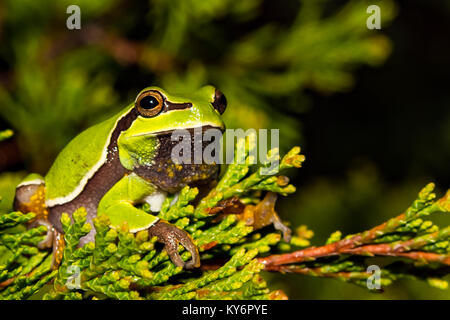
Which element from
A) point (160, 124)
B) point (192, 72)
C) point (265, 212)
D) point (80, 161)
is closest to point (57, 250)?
point (80, 161)

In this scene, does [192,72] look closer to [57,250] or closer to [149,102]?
[149,102]

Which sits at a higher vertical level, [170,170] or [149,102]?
Answer: [149,102]

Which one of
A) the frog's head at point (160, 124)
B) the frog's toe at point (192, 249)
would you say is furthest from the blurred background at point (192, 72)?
the frog's toe at point (192, 249)

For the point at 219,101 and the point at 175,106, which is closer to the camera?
the point at 175,106

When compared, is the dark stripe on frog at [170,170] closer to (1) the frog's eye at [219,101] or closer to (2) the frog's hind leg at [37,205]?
(1) the frog's eye at [219,101]
